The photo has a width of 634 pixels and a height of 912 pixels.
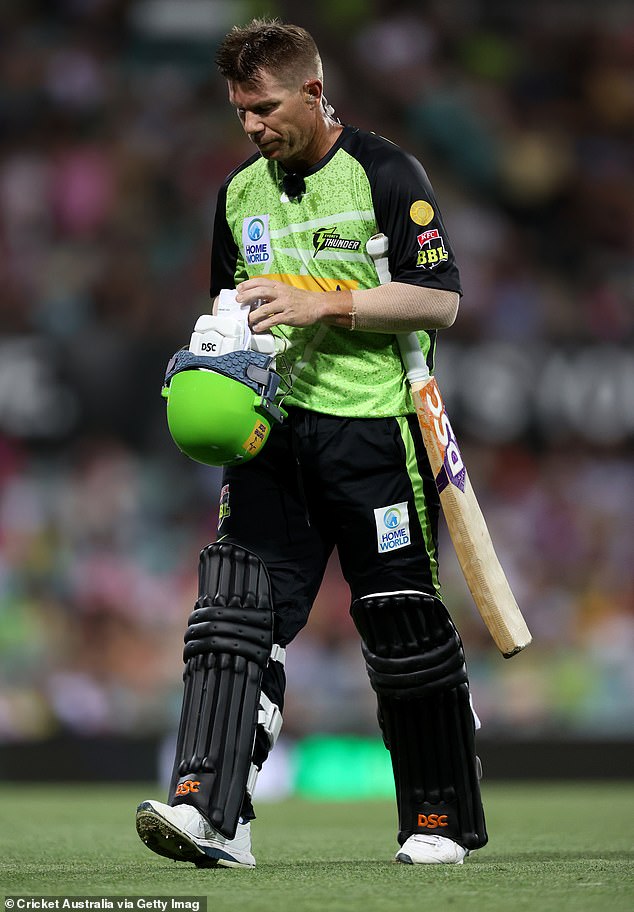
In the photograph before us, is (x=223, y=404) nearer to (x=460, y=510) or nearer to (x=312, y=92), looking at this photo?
(x=460, y=510)

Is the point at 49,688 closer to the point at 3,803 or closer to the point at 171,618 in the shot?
the point at 171,618

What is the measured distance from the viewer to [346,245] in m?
3.56

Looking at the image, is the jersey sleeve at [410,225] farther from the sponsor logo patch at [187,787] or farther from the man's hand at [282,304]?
the sponsor logo patch at [187,787]

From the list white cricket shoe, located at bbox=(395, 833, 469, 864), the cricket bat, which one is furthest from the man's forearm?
white cricket shoe, located at bbox=(395, 833, 469, 864)

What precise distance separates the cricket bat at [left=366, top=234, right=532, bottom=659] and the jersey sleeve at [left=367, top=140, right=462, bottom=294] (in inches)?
2.2

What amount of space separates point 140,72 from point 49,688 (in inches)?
199

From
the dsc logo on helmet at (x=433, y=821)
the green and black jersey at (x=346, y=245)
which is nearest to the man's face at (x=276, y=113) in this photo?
the green and black jersey at (x=346, y=245)

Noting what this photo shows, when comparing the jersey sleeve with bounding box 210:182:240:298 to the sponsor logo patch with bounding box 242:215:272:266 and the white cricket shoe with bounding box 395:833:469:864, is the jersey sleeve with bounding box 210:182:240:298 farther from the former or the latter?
the white cricket shoe with bounding box 395:833:469:864

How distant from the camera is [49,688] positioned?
8750 mm

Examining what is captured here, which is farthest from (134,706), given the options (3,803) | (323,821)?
(323,821)

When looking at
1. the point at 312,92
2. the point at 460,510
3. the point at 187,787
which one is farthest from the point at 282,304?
the point at 187,787

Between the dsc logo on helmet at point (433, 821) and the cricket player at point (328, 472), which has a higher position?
the cricket player at point (328, 472)

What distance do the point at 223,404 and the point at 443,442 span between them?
1.89 feet

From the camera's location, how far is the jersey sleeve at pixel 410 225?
3.50m
